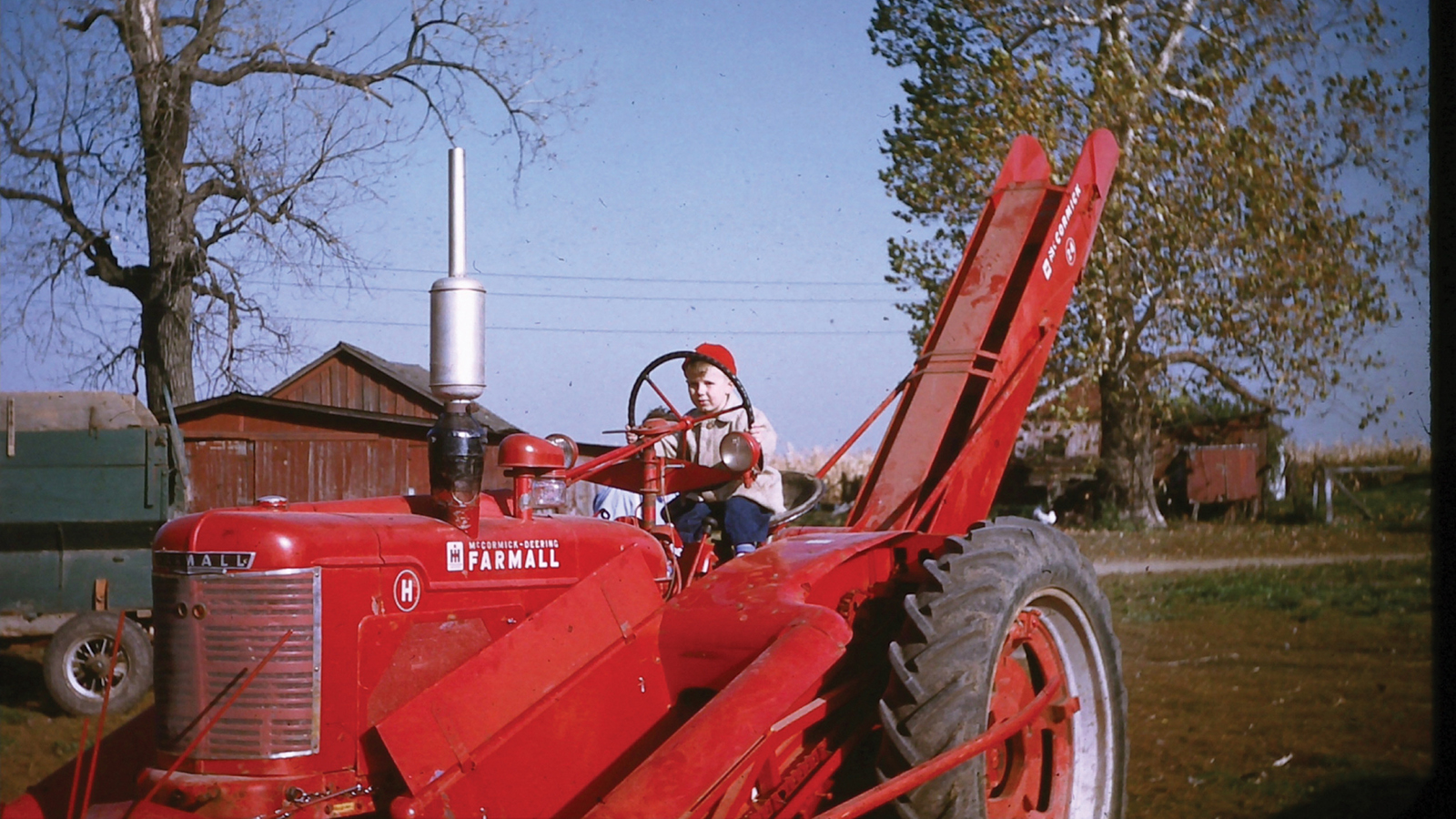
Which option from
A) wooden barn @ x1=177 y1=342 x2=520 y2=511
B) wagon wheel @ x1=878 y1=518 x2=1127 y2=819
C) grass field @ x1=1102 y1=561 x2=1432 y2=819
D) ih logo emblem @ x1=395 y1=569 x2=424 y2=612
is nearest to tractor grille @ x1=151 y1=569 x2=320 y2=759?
ih logo emblem @ x1=395 y1=569 x2=424 y2=612

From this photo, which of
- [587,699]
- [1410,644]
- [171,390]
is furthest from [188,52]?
[1410,644]

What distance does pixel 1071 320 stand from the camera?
11.4 metres

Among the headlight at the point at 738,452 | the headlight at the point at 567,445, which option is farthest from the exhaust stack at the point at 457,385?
the headlight at the point at 738,452

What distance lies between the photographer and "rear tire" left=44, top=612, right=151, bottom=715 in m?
7.48

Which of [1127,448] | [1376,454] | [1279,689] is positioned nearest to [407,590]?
[1279,689]

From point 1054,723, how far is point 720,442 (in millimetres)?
1394

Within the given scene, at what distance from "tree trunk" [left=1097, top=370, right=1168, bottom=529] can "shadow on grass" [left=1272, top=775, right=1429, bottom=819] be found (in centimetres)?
704

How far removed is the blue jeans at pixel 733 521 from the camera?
4160 millimetres

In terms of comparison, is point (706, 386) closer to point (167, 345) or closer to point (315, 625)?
point (315, 625)

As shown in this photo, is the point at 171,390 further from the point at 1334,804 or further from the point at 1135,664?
the point at 1334,804

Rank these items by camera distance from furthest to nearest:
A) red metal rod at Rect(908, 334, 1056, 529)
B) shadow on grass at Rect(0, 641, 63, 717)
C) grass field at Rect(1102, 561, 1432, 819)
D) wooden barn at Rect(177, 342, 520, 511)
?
wooden barn at Rect(177, 342, 520, 511) < shadow on grass at Rect(0, 641, 63, 717) < grass field at Rect(1102, 561, 1432, 819) < red metal rod at Rect(908, 334, 1056, 529)

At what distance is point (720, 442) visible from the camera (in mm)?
4098

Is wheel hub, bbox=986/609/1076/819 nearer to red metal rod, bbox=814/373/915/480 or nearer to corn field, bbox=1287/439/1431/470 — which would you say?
red metal rod, bbox=814/373/915/480

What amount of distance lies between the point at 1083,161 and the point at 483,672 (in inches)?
119
